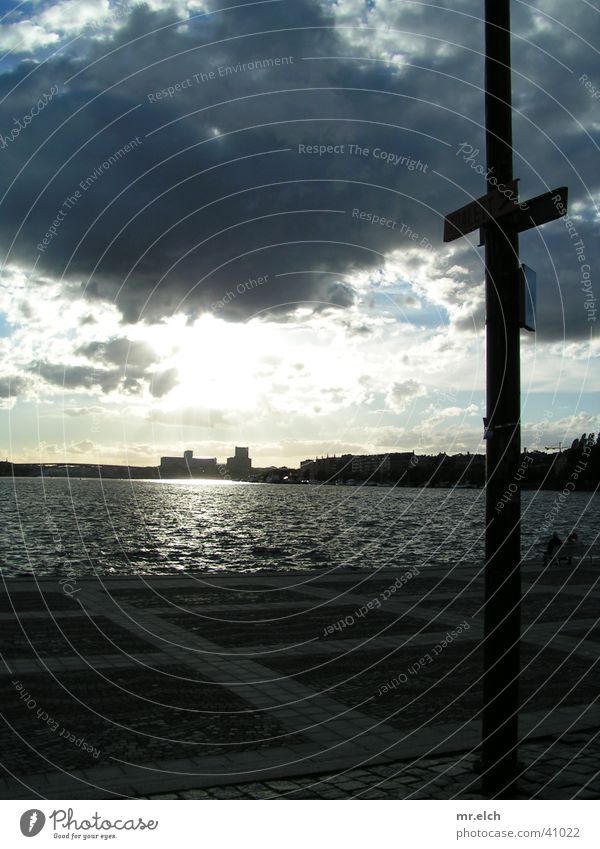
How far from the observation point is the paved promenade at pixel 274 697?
602 cm

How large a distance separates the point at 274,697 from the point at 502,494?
4.04 m

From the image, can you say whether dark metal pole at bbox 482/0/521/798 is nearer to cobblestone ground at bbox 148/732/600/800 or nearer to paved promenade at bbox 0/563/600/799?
cobblestone ground at bbox 148/732/600/800

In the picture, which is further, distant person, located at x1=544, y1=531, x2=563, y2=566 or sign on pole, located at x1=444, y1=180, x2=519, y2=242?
distant person, located at x1=544, y1=531, x2=563, y2=566

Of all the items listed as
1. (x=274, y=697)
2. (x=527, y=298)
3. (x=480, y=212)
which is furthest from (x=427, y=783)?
(x=480, y=212)

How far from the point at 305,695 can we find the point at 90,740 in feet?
8.30

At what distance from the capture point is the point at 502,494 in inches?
229

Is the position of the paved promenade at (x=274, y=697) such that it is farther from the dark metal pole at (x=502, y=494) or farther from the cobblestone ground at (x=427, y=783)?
the dark metal pole at (x=502, y=494)

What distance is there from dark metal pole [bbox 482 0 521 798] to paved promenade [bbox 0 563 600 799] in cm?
39

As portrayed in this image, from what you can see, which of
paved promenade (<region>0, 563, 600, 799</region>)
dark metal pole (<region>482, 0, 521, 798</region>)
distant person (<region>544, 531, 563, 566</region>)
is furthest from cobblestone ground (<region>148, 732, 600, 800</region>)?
distant person (<region>544, 531, 563, 566</region>)

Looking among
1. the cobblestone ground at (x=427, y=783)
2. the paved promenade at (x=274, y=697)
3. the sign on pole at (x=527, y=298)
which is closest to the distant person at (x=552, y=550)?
the paved promenade at (x=274, y=697)

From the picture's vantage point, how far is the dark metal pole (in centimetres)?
580

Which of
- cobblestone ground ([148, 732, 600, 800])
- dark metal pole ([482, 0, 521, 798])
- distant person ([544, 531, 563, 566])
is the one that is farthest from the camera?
distant person ([544, 531, 563, 566])

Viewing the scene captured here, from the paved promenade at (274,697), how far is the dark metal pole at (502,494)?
1.29 ft
